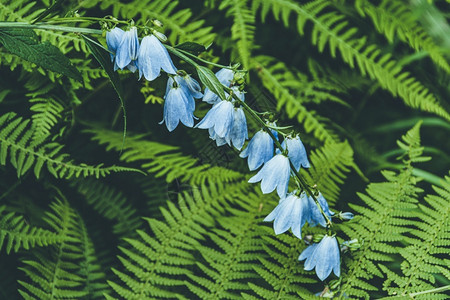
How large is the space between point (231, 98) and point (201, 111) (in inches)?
27.4

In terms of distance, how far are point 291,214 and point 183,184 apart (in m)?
0.72

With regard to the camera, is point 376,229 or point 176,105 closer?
point 176,105

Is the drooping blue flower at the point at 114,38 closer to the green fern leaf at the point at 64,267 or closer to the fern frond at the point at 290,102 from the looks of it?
the green fern leaf at the point at 64,267

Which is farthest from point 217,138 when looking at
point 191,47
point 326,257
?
point 326,257

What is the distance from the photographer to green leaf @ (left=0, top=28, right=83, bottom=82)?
1.27 meters

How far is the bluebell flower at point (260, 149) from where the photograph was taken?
1.38 meters

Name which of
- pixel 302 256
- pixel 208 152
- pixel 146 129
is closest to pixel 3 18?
pixel 146 129

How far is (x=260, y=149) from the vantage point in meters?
1.38

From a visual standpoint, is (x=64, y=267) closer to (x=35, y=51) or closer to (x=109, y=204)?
(x=109, y=204)

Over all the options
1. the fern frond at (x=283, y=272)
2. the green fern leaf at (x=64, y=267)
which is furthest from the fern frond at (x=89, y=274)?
the fern frond at (x=283, y=272)

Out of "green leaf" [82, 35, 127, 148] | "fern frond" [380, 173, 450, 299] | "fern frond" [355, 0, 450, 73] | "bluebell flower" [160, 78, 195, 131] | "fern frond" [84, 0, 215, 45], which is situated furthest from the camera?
"fern frond" [355, 0, 450, 73]

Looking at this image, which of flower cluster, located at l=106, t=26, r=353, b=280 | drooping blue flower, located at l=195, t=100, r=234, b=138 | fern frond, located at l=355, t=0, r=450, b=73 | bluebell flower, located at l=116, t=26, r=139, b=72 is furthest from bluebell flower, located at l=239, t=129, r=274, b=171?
fern frond, located at l=355, t=0, r=450, b=73

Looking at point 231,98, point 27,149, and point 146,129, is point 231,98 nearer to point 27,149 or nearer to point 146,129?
point 27,149

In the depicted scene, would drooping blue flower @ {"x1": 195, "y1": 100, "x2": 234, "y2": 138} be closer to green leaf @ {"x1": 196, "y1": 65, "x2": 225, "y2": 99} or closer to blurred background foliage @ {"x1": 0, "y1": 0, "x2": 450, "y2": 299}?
green leaf @ {"x1": 196, "y1": 65, "x2": 225, "y2": 99}
